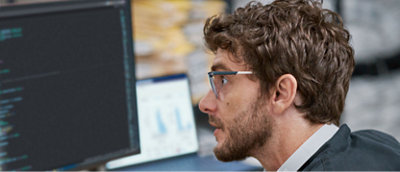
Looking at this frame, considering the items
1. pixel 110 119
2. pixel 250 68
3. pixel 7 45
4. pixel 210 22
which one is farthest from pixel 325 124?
pixel 7 45

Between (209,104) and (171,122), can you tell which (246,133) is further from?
(171,122)

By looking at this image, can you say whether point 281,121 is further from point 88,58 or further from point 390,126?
point 390,126

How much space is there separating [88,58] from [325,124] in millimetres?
706

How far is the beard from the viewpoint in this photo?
3.86ft

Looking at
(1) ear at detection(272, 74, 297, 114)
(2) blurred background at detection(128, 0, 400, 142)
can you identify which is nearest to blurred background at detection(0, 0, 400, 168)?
(2) blurred background at detection(128, 0, 400, 142)

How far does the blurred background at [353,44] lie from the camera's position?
206cm

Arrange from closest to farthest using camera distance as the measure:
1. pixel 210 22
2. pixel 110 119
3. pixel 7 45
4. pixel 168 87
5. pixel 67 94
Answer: pixel 7 45 < pixel 67 94 < pixel 110 119 < pixel 210 22 < pixel 168 87

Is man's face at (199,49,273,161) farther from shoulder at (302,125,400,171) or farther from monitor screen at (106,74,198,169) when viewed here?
monitor screen at (106,74,198,169)

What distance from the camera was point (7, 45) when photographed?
0.93m

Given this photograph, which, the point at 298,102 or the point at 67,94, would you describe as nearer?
the point at 67,94

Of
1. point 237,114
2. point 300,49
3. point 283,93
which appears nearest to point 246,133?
point 237,114

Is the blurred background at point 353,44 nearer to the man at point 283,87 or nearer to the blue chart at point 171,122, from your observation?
the blue chart at point 171,122

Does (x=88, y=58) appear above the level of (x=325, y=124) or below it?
above

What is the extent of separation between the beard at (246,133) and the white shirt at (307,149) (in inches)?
3.9
